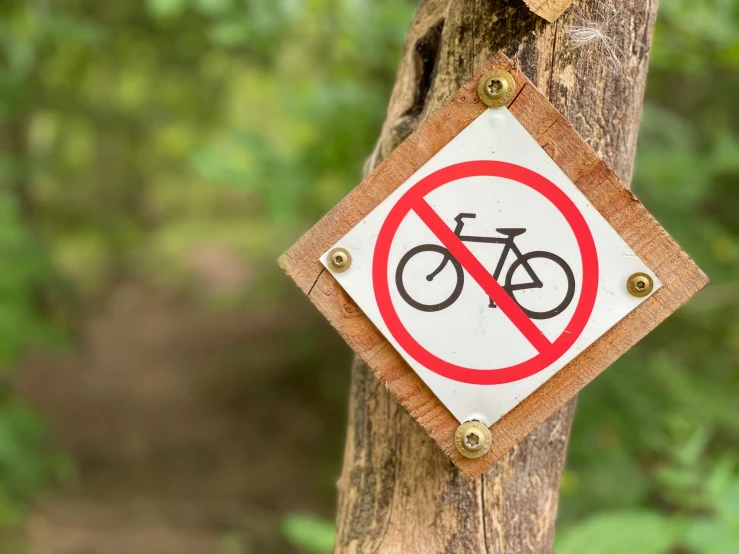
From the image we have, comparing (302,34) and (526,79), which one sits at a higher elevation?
(302,34)

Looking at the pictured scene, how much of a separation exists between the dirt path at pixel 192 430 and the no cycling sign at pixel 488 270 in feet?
13.9

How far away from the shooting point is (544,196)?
109 centimetres

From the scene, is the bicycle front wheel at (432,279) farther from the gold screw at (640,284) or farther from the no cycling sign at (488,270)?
the gold screw at (640,284)

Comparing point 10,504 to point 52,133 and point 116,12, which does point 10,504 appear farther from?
point 52,133

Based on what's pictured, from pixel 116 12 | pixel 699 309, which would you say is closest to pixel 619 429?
pixel 699 309

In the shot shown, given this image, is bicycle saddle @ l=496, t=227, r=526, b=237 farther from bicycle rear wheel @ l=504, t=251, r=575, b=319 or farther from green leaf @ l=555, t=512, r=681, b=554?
green leaf @ l=555, t=512, r=681, b=554

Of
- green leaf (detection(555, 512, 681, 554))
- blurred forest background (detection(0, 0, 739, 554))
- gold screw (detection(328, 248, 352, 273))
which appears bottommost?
green leaf (detection(555, 512, 681, 554))

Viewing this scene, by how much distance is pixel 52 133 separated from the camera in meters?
8.09

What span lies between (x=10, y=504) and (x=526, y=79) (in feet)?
16.0

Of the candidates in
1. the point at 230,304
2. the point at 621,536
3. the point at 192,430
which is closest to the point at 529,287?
the point at 621,536

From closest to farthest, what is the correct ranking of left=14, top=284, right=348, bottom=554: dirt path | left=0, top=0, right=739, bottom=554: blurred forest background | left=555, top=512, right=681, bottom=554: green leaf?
1. left=555, top=512, right=681, bottom=554: green leaf
2. left=0, top=0, right=739, bottom=554: blurred forest background
3. left=14, top=284, right=348, bottom=554: dirt path

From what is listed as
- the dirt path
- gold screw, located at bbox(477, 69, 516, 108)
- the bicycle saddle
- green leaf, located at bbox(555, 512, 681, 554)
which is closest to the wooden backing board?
gold screw, located at bbox(477, 69, 516, 108)

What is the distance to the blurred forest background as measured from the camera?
287cm

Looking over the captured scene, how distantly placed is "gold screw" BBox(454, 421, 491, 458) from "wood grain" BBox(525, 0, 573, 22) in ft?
2.21
